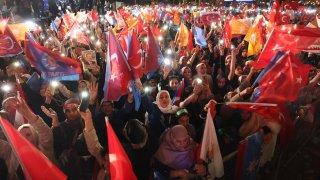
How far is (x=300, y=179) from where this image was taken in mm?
4676

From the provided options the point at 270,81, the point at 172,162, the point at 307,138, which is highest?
the point at 270,81

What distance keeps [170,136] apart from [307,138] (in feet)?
8.90

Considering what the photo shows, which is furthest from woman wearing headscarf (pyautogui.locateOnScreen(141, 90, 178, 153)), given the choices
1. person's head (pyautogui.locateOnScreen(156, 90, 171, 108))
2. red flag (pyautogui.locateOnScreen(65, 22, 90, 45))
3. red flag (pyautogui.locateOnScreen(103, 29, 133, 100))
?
red flag (pyautogui.locateOnScreen(65, 22, 90, 45))

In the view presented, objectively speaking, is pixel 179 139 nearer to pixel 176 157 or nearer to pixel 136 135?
pixel 176 157

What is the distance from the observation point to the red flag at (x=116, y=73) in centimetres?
452

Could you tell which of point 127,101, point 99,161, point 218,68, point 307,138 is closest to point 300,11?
point 218,68

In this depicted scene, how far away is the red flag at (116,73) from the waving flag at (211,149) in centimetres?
148

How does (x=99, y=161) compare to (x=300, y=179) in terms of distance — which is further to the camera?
(x=300, y=179)

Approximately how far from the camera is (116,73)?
459 centimetres

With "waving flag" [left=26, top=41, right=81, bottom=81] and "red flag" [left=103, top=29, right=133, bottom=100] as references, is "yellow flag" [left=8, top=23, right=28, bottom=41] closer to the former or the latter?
"waving flag" [left=26, top=41, right=81, bottom=81]

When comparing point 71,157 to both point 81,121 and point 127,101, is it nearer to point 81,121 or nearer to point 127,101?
point 81,121

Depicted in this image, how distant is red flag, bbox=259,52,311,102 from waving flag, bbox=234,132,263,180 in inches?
29.8

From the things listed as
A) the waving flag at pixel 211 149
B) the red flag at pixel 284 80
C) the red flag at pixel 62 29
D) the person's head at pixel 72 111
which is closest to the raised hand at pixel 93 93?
the person's head at pixel 72 111

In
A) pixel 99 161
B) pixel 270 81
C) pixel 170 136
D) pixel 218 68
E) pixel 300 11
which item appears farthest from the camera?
pixel 300 11
